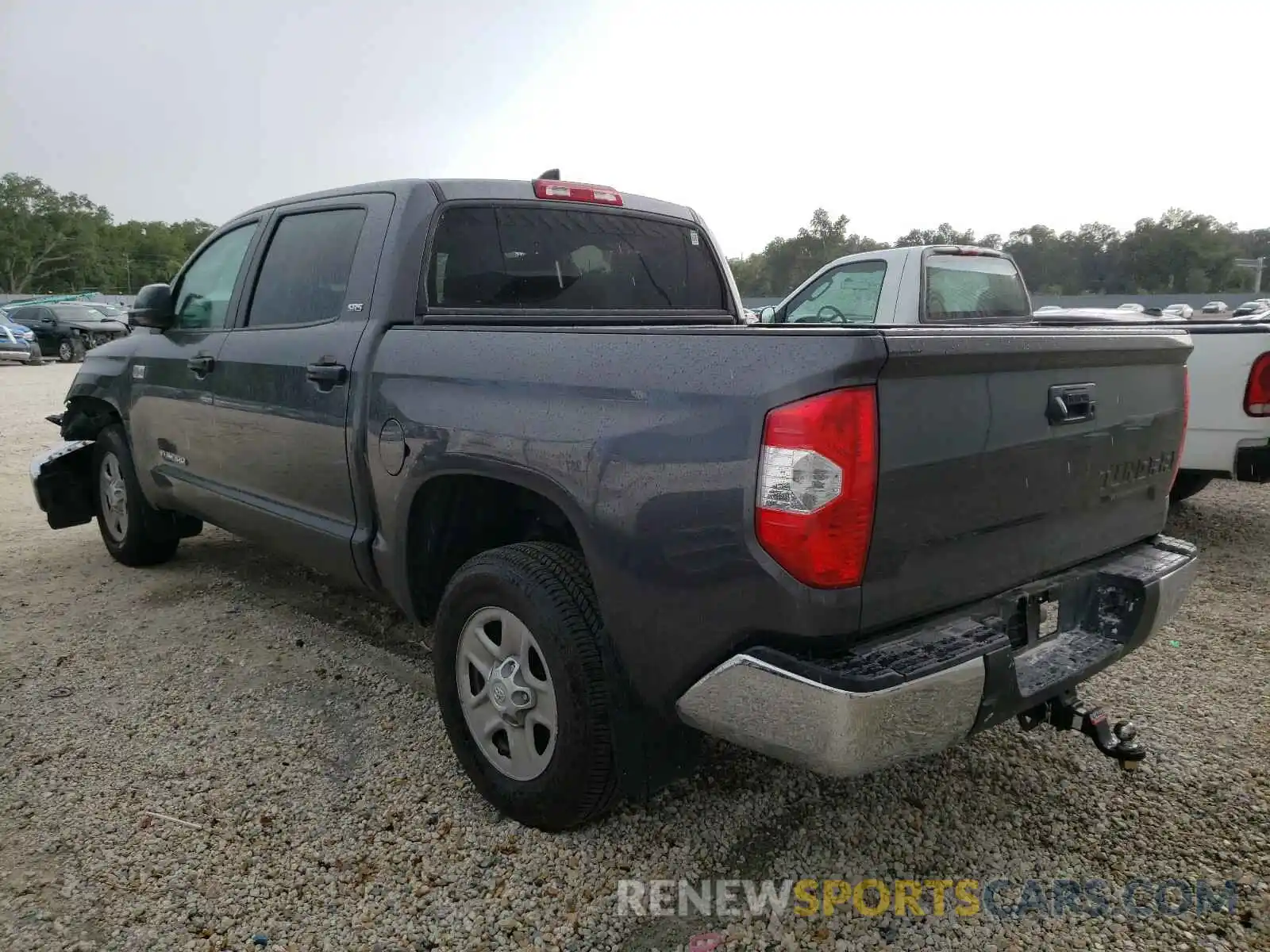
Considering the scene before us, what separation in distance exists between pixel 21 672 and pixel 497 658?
2.46m

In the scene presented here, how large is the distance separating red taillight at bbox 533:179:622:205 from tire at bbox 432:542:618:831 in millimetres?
1697

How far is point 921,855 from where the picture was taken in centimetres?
245

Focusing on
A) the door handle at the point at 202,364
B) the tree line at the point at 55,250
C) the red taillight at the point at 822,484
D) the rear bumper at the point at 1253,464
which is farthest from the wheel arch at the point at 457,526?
the tree line at the point at 55,250

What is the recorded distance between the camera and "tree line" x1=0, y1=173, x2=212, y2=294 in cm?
8775

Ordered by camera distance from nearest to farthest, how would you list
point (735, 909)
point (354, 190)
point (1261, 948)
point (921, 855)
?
point (1261, 948) → point (735, 909) → point (921, 855) → point (354, 190)

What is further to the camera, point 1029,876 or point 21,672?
point 21,672

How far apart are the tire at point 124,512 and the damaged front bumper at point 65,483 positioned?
5 cm

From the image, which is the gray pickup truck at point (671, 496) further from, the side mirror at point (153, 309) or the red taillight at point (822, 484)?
the side mirror at point (153, 309)

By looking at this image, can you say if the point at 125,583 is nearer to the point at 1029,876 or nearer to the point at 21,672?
the point at 21,672

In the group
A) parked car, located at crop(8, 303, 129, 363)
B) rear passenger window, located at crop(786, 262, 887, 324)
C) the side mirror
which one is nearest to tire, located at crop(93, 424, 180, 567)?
the side mirror

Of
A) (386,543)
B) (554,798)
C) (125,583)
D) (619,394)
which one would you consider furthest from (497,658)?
(125,583)

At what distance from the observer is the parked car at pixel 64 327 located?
24.6 meters

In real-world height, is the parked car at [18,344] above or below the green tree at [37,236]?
below

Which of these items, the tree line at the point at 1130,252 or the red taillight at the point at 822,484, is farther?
the tree line at the point at 1130,252
